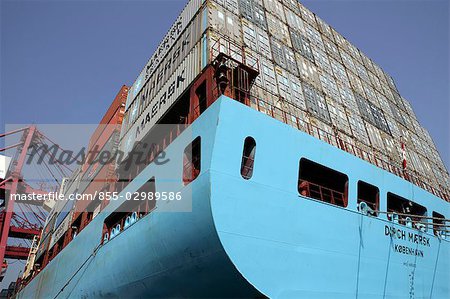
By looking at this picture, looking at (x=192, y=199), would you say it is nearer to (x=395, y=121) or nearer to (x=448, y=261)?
(x=448, y=261)

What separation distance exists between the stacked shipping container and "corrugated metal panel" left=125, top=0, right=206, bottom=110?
0.07m

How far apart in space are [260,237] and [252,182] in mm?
1319

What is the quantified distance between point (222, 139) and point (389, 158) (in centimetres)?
1107

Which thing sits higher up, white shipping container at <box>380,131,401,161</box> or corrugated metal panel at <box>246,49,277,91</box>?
corrugated metal panel at <box>246,49,277,91</box>

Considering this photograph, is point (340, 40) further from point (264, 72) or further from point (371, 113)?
point (264, 72)

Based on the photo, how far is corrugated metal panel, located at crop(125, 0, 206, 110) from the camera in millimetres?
13250

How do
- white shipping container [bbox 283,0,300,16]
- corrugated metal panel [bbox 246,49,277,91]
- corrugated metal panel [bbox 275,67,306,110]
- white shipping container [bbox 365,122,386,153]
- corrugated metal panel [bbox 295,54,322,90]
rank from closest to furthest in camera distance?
corrugated metal panel [bbox 246,49,277,91], corrugated metal panel [bbox 275,67,306,110], corrugated metal panel [bbox 295,54,322,90], white shipping container [bbox 365,122,386,153], white shipping container [bbox 283,0,300,16]

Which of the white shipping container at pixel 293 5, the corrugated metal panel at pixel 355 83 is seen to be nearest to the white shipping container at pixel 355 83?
the corrugated metal panel at pixel 355 83

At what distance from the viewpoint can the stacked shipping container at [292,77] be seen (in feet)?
38.2

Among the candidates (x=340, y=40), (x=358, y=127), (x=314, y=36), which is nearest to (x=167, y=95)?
(x=358, y=127)

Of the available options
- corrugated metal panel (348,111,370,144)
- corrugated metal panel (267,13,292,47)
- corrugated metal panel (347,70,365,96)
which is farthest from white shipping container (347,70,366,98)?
corrugated metal panel (267,13,292,47)

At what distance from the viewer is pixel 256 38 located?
Answer: 12891 mm

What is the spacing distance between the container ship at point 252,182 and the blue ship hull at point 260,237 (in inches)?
1.6

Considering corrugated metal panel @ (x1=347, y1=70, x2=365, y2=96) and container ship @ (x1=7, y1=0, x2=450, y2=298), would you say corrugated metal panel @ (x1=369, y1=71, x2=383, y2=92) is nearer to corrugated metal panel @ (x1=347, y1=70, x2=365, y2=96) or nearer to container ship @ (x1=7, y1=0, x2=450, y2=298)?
corrugated metal panel @ (x1=347, y1=70, x2=365, y2=96)
